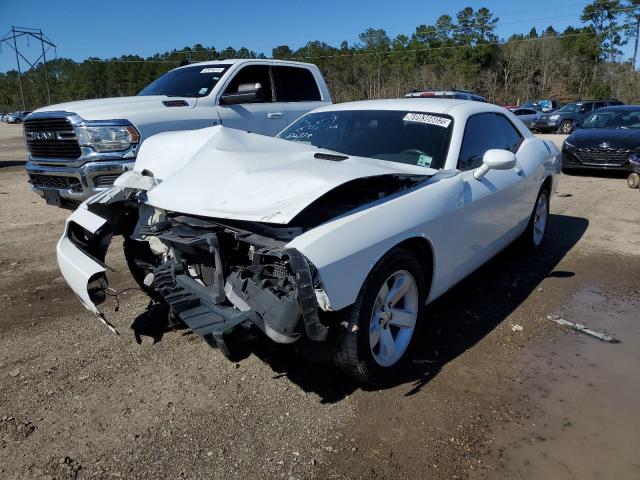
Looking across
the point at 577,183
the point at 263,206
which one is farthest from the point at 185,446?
the point at 577,183

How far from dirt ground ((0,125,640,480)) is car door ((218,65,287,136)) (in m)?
3.30

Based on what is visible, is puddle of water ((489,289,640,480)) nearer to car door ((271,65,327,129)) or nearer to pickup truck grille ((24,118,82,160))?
car door ((271,65,327,129))

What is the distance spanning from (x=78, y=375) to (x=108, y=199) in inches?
46.2

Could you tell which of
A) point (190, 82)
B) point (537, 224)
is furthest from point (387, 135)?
point (190, 82)

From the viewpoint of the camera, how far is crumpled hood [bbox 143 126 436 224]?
267cm

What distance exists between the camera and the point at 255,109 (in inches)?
283

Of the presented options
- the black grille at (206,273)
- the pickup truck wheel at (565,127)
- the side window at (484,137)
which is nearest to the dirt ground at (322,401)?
the black grille at (206,273)

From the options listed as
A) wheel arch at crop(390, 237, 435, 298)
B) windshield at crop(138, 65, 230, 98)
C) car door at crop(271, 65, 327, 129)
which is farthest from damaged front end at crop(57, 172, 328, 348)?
car door at crop(271, 65, 327, 129)

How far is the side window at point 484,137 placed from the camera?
3910mm

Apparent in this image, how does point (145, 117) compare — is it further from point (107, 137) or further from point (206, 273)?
point (206, 273)

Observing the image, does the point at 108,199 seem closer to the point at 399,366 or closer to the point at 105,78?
the point at 399,366

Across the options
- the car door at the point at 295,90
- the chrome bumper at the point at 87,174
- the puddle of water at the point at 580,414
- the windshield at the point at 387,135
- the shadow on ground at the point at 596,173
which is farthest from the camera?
the shadow on ground at the point at 596,173

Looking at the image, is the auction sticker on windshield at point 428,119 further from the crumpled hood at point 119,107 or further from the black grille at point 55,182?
the black grille at point 55,182

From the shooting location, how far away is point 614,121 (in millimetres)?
→ 11758
